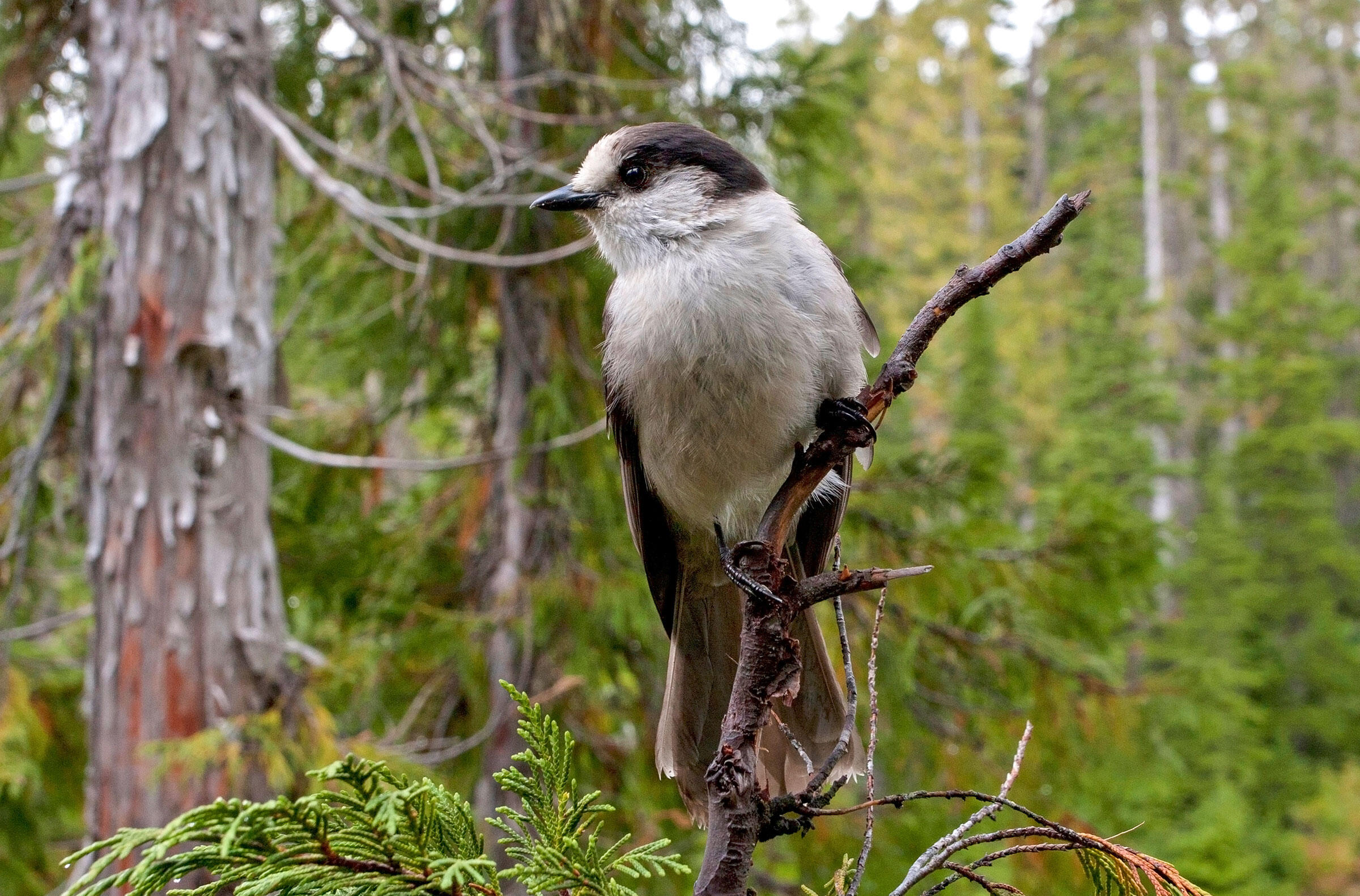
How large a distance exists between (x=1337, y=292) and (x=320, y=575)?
34078 millimetres

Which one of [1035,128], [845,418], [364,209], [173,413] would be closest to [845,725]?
[845,418]

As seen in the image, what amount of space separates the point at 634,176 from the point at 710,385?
68 cm

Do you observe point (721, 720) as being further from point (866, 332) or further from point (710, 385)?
point (866, 332)

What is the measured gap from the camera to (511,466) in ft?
15.3

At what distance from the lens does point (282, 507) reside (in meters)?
5.58

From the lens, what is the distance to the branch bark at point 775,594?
1.20 meters

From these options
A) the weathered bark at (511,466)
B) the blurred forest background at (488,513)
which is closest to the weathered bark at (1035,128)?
the blurred forest background at (488,513)

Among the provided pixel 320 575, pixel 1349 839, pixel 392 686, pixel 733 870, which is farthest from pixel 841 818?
pixel 1349 839

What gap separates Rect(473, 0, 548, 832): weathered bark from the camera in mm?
4469

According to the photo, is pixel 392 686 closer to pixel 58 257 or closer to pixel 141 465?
pixel 141 465

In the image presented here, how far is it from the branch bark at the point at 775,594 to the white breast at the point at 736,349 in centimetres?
40

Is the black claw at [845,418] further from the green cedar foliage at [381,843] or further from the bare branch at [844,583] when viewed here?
the green cedar foliage at [381,843]

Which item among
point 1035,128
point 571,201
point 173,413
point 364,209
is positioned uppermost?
point 1035,128

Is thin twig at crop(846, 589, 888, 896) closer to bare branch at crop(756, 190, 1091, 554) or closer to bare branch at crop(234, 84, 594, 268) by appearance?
bare branch at crop(756, 190, 1091, 554)
